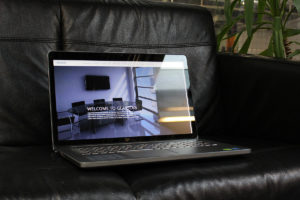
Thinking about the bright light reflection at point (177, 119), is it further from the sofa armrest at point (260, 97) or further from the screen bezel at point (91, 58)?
the sofa armrest at point (260, 97)

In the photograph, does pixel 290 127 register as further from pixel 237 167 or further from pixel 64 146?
pixel 64 146

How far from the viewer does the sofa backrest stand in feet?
3.62

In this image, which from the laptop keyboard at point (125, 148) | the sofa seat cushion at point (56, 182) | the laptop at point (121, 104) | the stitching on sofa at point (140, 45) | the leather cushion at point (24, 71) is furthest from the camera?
the stitching on sofa at point (140, 45)

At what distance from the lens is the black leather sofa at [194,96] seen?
2.23 feet

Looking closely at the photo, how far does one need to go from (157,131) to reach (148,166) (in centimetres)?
29

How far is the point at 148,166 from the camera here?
0.79 metres

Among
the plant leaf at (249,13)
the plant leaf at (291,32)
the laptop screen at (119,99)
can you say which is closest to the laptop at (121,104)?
the laptop screen at (119,99)

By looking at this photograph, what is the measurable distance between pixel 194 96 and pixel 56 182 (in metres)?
0.79

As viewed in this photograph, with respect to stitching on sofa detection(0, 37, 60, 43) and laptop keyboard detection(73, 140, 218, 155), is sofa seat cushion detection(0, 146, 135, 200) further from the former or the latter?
stitching on sofa detection(0, 37, 60, 43)

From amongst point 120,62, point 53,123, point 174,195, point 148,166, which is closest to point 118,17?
point 120,62

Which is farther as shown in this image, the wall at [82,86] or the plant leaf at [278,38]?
the plant leaf at [278,38]

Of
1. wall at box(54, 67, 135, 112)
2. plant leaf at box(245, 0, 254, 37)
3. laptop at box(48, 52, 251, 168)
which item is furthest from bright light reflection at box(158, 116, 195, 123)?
plant leaf at box(245, 0, 254, 37)

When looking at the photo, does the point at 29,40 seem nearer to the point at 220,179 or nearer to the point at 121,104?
the point at 121,104

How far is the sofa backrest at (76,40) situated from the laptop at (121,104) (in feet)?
0.49
